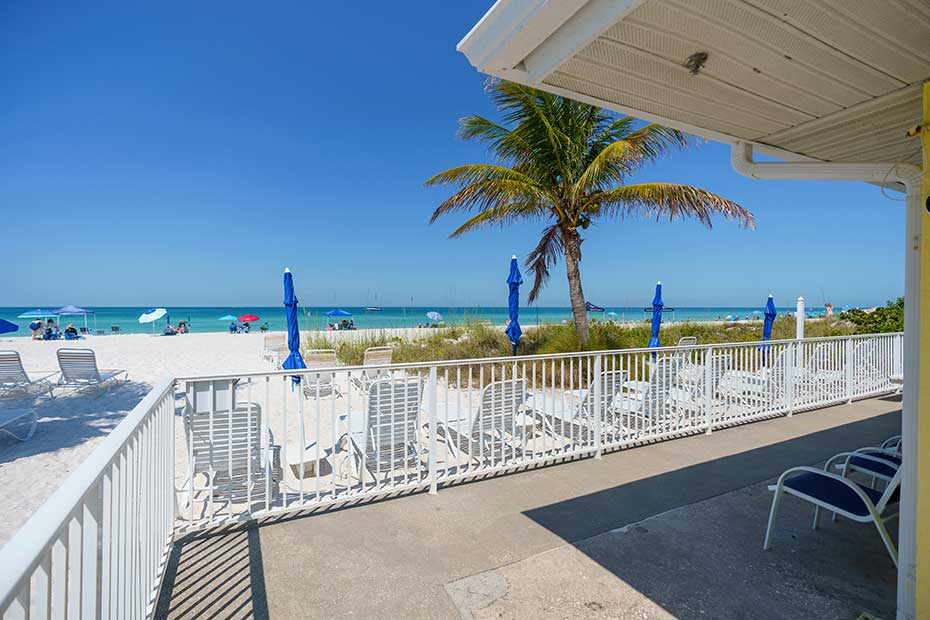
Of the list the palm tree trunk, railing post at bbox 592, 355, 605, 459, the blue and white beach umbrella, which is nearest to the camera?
railing post at bbox 592, 355, 605, 459

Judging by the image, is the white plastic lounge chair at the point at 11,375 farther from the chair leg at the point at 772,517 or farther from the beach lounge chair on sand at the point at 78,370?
the chair leg at the point at 772,517

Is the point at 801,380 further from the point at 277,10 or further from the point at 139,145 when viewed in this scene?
the point at 139,145

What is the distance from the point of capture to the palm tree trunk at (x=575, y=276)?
401 inches

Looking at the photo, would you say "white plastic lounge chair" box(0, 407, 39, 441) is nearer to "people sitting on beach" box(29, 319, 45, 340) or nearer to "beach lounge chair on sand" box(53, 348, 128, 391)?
"beach lounge chair on sand" box(53, 348, 128, 391)

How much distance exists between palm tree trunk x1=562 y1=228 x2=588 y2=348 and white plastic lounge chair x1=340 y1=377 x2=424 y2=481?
7138 millimetres

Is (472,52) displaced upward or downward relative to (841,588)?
upward

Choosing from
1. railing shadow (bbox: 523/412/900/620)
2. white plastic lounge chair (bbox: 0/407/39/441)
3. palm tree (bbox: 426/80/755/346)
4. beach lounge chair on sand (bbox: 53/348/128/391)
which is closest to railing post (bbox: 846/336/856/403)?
palm tree (bbox: 426/80/755/346)

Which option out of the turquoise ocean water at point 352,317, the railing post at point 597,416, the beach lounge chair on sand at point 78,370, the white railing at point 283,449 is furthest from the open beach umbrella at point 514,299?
the beach lounge chair on sand at point 78,370

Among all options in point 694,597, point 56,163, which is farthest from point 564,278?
point 56,163

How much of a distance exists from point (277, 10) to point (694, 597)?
1397 cm

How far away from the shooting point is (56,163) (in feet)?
86.6

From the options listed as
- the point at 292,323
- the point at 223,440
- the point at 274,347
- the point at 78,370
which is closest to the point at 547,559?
the point at 223,440

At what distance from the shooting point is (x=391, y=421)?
3.77 m

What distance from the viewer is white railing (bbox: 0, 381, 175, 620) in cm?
84
